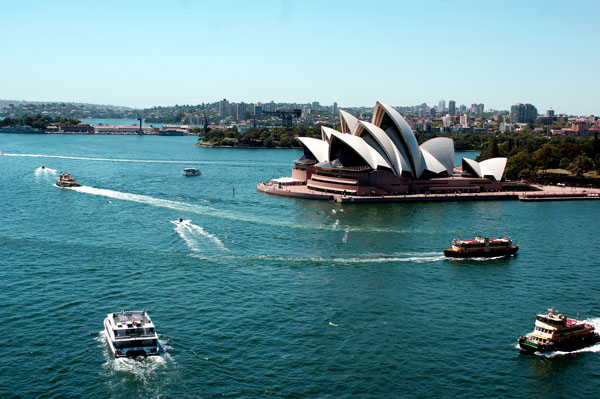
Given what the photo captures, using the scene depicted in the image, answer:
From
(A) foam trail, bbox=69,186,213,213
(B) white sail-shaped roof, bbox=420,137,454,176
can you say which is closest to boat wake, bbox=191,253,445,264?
(A) foam trail, bbox=69,186,213,213

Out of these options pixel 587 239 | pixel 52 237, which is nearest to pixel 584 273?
pixel 587 239

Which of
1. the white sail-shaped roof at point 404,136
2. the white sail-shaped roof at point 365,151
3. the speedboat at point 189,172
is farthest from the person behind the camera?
the speedboat at point 189,172

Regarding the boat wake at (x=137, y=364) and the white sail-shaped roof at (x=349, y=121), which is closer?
the boat wake at (x=137, y=364)

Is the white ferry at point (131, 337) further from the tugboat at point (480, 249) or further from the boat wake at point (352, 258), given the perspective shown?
the tugboat at point (480, 249)

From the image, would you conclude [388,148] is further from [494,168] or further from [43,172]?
[43,172]

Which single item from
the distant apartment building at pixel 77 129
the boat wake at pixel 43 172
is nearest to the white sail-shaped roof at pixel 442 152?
the boat wake at pixel 43 172

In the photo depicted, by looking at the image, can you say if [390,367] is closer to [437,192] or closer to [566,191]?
[437,192]

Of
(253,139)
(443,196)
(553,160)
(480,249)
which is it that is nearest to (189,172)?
(443,196)

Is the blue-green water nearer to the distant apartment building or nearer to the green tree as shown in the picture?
the green tree
